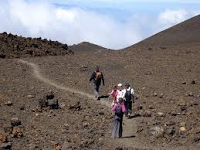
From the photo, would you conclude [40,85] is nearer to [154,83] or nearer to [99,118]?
[154,83]

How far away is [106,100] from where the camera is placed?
83.4 ft

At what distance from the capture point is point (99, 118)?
20.9m

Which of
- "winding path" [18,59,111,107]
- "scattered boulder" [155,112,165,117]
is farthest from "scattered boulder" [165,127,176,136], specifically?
"winding path" [18,59,111,107]

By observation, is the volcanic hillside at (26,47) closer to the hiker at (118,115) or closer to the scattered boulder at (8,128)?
the scattered boulder at (8,128)

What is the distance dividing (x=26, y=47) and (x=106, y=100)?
91.7ft

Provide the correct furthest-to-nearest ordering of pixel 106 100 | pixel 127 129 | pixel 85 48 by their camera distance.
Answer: pixel 85 48
pixel 106 100
pixel 127 129

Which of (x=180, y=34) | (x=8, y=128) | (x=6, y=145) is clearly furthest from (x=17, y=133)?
(x=180, y=34)

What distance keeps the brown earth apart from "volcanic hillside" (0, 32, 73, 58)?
319 inches

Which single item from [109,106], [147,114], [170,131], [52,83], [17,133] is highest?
[52,83]

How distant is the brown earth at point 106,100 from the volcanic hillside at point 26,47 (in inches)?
319

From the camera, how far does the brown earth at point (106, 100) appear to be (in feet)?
55.5

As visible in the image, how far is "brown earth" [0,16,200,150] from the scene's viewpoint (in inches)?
666

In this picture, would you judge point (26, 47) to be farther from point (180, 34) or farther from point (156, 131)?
point (156, 131)

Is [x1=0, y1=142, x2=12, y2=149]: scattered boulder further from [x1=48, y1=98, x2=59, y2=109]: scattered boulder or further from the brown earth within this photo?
[x1=48, y1=98, x2=59, y2=109]: scattered boulder
